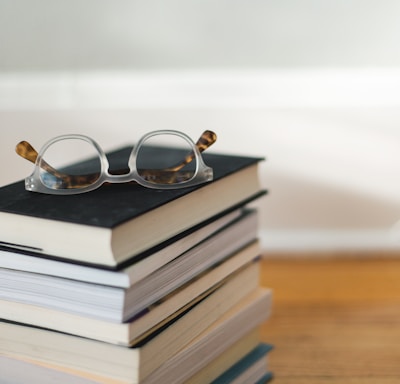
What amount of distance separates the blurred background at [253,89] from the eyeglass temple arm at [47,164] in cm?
68

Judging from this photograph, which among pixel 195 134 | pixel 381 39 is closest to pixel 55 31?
pixel 195 134

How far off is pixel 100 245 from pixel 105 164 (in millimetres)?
140

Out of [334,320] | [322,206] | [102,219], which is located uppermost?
[102,219]

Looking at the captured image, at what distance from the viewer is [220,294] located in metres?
0.94

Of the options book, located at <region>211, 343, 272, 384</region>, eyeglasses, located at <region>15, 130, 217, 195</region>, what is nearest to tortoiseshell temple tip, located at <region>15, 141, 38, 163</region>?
eyeglasses, located at <region>15, 130, 217, 195</region>

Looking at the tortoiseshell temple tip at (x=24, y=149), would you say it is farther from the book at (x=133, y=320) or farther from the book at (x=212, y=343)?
the book at (x=212, y=343)

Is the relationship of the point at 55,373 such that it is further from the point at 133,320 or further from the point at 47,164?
the point at 47,164

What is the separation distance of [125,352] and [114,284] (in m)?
0.08

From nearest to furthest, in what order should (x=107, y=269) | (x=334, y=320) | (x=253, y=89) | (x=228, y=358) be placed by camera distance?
(x=107, y=269) → (x=228, y=358) → (x=334, y=320) → (x=253, y=89)

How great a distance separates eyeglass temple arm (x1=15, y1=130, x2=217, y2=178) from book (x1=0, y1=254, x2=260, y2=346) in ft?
0.45

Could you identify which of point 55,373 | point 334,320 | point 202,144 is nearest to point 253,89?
point 334,320

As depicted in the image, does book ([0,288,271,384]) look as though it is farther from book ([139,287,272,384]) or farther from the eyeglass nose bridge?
the eyeglass nose bridge

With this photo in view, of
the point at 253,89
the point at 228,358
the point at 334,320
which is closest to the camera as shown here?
the point at 228,358

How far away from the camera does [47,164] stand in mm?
867
